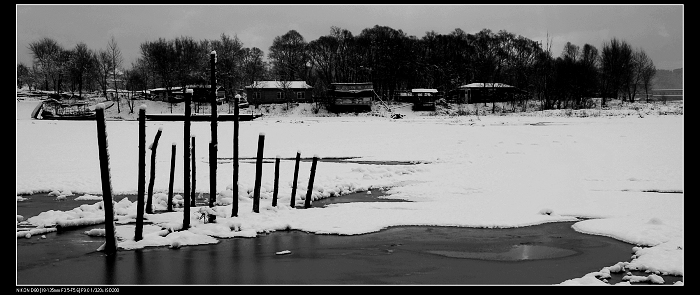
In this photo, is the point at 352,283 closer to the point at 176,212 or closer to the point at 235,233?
the point at 235,233

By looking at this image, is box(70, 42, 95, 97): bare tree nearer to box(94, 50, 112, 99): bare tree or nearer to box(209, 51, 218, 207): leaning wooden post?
box(94, 50, 112, 99): bare tree

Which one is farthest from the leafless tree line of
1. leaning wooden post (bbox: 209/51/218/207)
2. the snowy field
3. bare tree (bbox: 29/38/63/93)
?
leaning wooden post (bbox: 209/51/218/207)

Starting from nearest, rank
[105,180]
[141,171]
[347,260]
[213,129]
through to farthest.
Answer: [105,180] < [347,260] < [141,171] < [213,129]

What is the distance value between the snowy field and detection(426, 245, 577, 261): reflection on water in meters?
1.01

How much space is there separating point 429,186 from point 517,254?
7583 millimetres

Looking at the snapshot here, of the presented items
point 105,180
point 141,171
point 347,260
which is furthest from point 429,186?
point 105,180

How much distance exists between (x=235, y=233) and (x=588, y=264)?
21.0 ft

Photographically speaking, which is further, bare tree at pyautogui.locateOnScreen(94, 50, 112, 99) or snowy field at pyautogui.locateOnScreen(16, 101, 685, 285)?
bare tree at pyautogui.locateOnScreen(94, 50, 112, 99)

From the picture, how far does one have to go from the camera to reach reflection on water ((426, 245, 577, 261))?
34.2 feet

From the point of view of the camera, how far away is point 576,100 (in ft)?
290

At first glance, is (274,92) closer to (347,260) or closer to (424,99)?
(424,99)

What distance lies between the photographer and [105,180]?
1000cm

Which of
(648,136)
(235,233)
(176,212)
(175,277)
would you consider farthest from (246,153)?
(648,136)

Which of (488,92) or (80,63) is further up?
(80,63)
